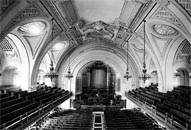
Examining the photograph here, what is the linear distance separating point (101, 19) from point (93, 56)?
9.90 meters

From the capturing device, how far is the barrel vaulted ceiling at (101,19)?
28.2ft

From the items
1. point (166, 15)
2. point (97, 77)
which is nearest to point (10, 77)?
point (97, 77)

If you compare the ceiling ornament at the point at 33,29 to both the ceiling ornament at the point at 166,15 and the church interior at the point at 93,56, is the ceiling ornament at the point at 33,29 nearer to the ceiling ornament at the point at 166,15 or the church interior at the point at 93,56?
the church interior at the point at 93,56

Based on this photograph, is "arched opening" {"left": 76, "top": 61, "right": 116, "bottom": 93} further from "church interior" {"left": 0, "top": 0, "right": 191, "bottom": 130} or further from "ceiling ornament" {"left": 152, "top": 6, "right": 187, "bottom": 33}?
"ceiling ornament" {"left": 152, "top": 6, "right": 187, "bottom": 33}

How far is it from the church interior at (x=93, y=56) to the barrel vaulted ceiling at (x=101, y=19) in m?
0.03

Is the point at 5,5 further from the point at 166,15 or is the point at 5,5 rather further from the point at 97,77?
the point at 97,77

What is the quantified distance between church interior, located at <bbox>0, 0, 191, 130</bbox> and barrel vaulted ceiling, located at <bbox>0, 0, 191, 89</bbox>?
3 centimetres

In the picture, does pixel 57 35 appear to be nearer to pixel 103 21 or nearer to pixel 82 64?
pixel 103 21

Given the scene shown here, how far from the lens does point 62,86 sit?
909 inches

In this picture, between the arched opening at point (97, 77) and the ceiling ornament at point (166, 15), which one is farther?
the arched opening at point (97, 77)

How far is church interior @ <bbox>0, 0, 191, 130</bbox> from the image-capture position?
9016 mm

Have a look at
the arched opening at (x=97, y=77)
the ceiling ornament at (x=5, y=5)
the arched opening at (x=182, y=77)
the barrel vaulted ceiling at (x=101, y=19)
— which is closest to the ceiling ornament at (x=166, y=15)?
the barrel vaulted ceiling at (x=101, y=19)

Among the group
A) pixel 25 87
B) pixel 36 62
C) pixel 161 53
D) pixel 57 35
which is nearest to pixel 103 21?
pixel 57 35

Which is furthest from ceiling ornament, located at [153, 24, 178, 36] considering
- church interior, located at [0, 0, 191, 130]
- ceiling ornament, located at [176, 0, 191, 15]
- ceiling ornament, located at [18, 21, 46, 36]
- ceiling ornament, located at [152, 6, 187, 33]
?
ceiling ornament, located at [18, 21, 46, 36]
